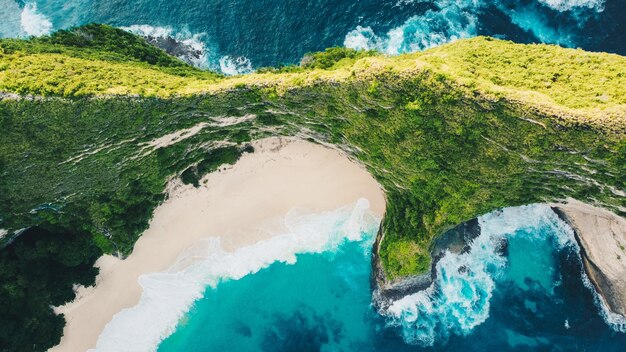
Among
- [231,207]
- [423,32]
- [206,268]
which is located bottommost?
[206,268]

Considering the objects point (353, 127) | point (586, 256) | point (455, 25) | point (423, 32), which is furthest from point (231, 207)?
point (586, 256)

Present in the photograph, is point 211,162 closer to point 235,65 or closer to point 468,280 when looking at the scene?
point 235,65

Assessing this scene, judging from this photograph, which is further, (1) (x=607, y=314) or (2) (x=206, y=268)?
(2) (x=206, y=268)

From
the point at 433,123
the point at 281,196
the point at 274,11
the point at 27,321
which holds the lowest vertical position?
the point at 27,321

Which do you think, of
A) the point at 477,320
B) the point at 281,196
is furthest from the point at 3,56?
the point at 477,320

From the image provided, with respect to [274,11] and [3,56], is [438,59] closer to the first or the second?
[274,11]

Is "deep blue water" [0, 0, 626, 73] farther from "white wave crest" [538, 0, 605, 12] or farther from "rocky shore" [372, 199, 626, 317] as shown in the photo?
"rocky shore" [372, 199, 626, 317]
